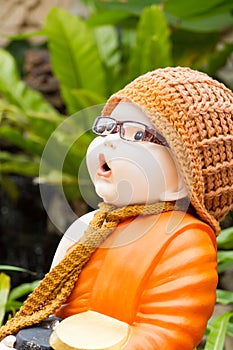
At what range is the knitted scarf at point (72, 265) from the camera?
3.09 feet

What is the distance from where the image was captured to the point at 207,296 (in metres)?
0.90

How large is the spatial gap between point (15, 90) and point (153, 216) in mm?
1668

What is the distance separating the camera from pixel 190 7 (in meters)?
2.48

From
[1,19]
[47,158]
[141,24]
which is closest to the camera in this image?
[47,158]

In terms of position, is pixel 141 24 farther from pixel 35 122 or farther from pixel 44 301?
pixel 44 301

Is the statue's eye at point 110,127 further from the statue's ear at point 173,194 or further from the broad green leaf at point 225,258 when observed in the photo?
the broad green leaf at point 225,258

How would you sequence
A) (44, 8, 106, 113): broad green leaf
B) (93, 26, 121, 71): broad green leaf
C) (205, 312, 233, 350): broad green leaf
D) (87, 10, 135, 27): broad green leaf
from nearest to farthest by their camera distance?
(205, 312, 233, 350): broad green leaf < (44, 8, 106, 113): broad green leaf < (87, 10, 135, 27): broad green leaf < (93, 26, 121, 71): broad green leaf

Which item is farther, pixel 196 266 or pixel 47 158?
pixel 47 158

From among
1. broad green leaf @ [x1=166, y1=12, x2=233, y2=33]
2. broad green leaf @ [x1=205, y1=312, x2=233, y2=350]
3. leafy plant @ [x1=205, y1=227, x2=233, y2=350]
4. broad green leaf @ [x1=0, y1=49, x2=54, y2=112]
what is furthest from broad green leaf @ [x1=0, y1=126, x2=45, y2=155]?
broad green leaf @ [x1=205, y1=312, x2=233, y2=350]

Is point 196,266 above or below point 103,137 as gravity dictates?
below

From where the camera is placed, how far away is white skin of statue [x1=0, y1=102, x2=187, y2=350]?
93 cm

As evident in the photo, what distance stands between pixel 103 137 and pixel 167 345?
0.31 metres

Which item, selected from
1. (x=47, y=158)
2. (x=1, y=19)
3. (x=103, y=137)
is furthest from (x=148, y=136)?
(x=1, y=19)

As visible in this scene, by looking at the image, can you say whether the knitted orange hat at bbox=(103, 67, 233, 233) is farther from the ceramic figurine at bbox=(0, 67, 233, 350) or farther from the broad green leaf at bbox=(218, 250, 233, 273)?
the broad green leaf at bbox=(218, 250, 233, 273)
